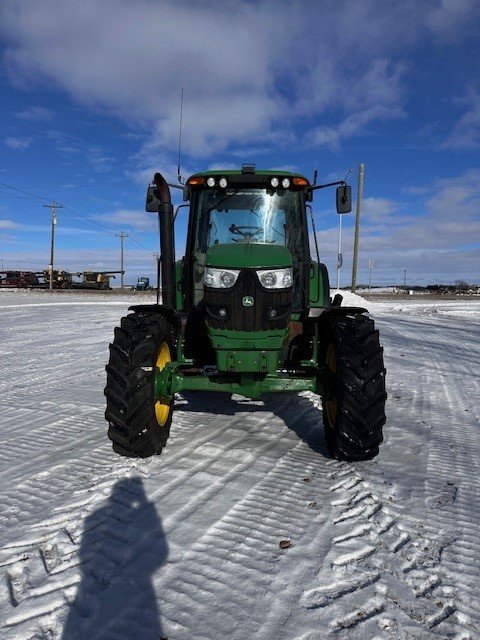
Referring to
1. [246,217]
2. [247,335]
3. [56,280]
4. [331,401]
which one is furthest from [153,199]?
[56,280]

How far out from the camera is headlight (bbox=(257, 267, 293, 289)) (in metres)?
3.35

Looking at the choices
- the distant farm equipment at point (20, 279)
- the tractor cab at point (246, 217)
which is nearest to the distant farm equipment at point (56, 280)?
the distant farm equipment at point (20, 279)

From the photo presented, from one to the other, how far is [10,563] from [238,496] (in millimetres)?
1273

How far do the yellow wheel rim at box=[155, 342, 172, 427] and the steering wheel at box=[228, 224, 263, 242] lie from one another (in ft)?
4.39

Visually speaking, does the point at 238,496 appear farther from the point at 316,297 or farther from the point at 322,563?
the point at 316,297

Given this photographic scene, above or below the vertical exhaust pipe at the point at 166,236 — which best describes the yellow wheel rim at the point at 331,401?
below

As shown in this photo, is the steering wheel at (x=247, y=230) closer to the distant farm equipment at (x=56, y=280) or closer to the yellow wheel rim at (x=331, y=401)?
the yellow wheel rim at (x=331, y=401)

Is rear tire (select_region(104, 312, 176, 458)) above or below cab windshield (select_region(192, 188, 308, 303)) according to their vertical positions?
below

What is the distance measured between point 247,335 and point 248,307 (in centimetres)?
22

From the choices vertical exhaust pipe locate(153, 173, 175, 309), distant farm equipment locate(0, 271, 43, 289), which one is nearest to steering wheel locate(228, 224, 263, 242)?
vertical exhaust pipe locate(153, 173, 175, 309)

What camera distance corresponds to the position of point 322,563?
2.19 metres

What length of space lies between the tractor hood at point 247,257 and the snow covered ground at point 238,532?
1451 mm

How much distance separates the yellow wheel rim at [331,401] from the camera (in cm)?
353

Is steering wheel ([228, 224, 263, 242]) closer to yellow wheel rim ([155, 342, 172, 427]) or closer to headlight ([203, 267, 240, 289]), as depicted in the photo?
headlight ([203, 267, 240, 289])
